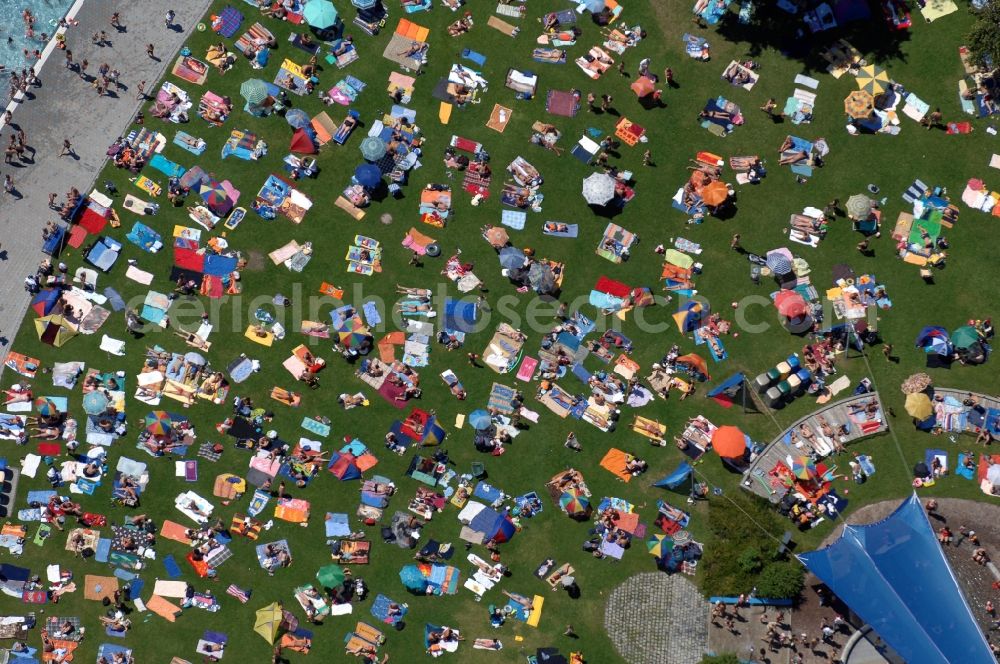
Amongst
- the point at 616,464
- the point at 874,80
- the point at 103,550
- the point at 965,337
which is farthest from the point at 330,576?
the point at 874,80

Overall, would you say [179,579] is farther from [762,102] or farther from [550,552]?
[762,102]

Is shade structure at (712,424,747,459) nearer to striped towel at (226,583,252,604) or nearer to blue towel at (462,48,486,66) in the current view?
blue towel at (462,48,486,66)

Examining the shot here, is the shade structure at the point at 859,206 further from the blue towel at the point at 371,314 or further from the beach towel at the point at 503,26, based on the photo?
the blue towel at the point at 371,314

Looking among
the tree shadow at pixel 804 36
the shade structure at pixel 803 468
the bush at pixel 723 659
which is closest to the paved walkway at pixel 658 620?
the bush at pixel 723 659

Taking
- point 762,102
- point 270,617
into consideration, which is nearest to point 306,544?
point 270,617

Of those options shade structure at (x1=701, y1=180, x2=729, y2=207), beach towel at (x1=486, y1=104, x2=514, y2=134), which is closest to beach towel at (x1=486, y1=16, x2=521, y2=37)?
beach towel at (x1=486, y1=104, x2=514, y2=134)

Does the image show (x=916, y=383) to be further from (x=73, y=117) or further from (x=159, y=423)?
(x=73, y=117)
